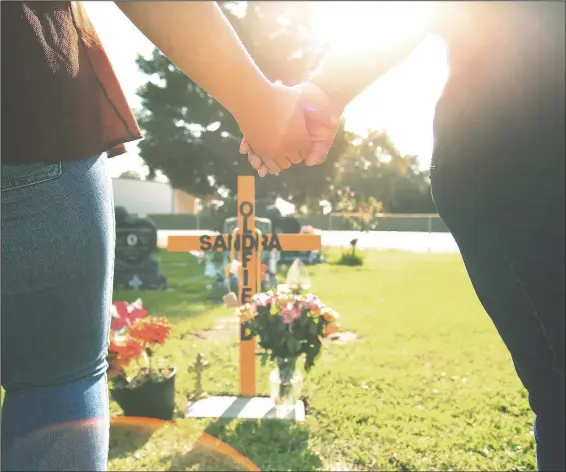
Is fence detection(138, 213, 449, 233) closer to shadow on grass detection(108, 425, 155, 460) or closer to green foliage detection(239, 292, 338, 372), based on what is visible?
green foliage detection(239, 292, 338, 372)

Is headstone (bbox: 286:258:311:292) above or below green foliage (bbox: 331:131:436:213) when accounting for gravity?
below

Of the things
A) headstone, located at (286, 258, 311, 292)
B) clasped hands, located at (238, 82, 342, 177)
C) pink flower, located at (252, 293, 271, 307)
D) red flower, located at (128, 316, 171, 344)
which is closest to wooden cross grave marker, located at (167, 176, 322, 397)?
pink flower, located at (252, 293, 271, 307)

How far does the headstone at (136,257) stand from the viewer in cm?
949

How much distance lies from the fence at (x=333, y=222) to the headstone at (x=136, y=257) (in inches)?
850

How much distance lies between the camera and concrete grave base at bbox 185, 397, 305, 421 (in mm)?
3214

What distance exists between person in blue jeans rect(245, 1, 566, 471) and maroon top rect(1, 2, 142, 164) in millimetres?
552

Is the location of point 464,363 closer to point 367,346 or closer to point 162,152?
point 367,346

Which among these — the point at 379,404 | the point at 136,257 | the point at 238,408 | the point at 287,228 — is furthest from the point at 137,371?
the point at 287,228

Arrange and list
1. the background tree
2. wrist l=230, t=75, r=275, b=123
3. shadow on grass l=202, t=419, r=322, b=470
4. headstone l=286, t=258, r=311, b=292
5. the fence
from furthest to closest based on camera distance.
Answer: the fence, the background tree, headstone l=286, t=258, r=311, b=292, shadow on grass l=202, t=419, r=322, b=470, wrist l=230, t=75, r=275, b=123

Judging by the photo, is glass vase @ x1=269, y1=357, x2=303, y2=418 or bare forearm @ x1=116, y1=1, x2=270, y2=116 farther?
glass vase @ x1=269, y1=357, x2=303, y2=418

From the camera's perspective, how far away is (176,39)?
791mm

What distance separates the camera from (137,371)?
3275 millimetres

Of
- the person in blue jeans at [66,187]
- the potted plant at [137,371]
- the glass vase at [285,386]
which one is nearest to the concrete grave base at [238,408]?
the glass vase at [285,386]

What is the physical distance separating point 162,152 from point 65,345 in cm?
2479
